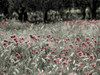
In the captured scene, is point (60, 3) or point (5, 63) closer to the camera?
point (5, 63)

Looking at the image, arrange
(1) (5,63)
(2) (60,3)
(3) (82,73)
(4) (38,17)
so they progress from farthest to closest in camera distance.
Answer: (4) (38,17), (2) (60,3), (1) (5,63), (3) (82,73)

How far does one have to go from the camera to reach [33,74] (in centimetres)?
378

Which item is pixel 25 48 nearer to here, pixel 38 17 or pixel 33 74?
pixel 33 74

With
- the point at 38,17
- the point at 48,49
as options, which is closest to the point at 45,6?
the point at 38,17

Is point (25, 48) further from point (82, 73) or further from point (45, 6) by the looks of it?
point (45, 6)

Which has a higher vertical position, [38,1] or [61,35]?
[38,1]

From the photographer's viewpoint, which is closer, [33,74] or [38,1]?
[33,74]

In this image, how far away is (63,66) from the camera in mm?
4152

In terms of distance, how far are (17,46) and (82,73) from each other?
1.98 m

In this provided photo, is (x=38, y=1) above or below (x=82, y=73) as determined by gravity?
above

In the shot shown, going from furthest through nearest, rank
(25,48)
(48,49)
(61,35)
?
(61,35) → (48,49) → (25,48)

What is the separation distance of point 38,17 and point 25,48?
21560 millimetres

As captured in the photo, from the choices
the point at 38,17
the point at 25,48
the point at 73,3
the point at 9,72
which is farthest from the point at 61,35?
the point at 38,17

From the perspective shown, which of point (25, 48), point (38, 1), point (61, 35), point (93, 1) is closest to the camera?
point (25, 48)
